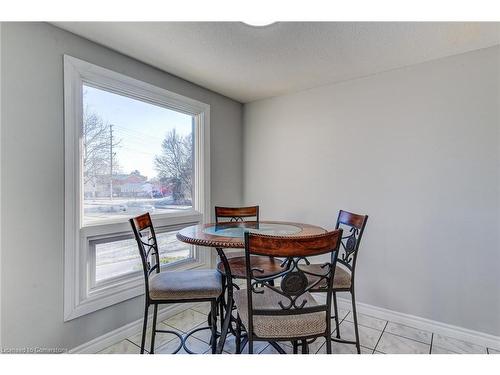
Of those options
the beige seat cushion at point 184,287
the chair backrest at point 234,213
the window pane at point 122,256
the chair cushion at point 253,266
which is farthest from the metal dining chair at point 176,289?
the chair backrest at point 234,213

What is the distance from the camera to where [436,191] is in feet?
7.20

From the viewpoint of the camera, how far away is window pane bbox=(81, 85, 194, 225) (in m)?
1.99

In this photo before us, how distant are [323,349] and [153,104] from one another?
2.45 m

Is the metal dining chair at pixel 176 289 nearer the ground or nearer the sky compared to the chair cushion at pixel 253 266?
nearer the ground

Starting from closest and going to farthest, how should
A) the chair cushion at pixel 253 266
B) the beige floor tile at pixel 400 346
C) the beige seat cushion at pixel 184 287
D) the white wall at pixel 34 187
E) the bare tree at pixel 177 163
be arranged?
the white wall at pixel 34 187 < the beige seat cushion at pixel 184 287 < the chair cushion at pixel 253 266 < the beige floor tile at pixel 400 346 < the bare tree at pixel 177 163

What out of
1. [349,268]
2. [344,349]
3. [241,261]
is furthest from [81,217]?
[344,349]

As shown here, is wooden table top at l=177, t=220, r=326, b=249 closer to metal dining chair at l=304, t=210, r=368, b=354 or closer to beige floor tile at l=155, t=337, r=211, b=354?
metal dining chair at l=304, t=210, r=368, b=354

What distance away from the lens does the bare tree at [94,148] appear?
6.38 feet

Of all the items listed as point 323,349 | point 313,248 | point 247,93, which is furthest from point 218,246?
point 247,93

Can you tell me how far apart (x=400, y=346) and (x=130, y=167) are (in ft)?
8.36

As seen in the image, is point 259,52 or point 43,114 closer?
point 43,114

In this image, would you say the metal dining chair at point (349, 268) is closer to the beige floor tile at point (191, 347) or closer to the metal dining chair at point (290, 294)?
the metal dining chair at point (290, 294)

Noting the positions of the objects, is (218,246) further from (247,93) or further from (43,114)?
(247,93)
